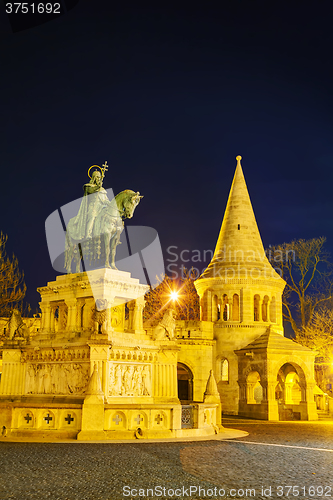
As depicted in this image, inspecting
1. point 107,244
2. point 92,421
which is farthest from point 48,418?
point 107,244

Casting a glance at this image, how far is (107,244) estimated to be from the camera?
16.0 m

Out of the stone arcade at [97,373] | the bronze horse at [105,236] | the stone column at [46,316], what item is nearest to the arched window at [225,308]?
the stone arcade at [97,373]

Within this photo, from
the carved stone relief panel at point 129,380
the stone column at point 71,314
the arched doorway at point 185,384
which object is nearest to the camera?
the carved stone relief panel at point 129,380

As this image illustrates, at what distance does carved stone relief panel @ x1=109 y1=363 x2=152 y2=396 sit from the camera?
48.4 feet

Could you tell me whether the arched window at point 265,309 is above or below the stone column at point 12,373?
above

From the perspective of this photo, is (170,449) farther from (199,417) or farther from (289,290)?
(289,290)

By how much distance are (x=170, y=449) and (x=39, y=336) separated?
659 centimetres

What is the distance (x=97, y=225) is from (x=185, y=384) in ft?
68.7

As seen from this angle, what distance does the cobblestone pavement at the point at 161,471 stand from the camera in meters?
7.25

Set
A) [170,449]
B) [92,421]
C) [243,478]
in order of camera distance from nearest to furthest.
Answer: [243,478], [170,449], [92,421]

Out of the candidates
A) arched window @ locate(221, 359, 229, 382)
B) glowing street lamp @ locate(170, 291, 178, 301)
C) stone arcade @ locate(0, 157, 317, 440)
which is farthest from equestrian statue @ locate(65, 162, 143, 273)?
glowing street lamp @ locate(170, 291, 178, 301)

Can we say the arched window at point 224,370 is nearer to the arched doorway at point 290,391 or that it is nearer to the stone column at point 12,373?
the arched doorway at point 290,391

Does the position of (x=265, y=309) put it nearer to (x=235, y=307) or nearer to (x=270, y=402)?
(x=235, y=307)

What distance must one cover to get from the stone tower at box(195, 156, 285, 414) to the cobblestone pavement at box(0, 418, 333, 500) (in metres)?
20.0
